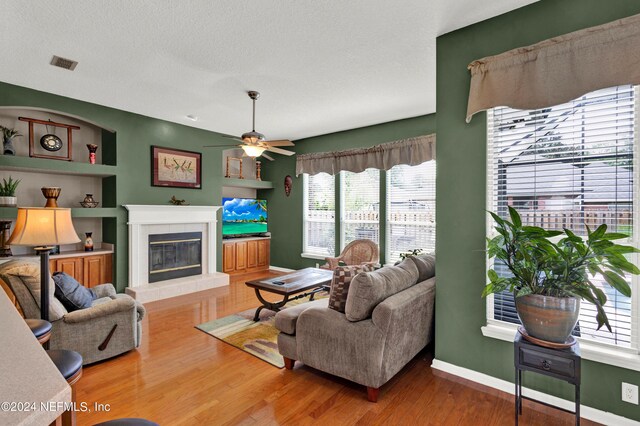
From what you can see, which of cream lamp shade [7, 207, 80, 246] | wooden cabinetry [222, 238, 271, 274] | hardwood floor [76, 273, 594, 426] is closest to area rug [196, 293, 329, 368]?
hardwood floor [76, 273, 594, 426]

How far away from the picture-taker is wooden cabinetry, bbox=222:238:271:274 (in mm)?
6487

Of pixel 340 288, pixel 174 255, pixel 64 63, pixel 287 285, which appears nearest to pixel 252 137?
pixel 287 285

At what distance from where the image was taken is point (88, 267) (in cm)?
461

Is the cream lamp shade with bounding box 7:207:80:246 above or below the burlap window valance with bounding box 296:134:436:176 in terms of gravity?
below

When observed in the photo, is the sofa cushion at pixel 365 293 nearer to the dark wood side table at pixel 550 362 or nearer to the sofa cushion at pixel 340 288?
the sofa cushion at pixel 340 288

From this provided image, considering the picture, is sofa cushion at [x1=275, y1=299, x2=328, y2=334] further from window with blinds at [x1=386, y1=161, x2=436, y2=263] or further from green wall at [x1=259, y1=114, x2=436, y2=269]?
green wall at [x1=259, y1=114, x2=436, y2=269]

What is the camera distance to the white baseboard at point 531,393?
6.68ft

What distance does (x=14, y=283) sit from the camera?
2510 millimetres

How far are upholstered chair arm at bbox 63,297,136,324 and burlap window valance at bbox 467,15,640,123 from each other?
3539 millimetres

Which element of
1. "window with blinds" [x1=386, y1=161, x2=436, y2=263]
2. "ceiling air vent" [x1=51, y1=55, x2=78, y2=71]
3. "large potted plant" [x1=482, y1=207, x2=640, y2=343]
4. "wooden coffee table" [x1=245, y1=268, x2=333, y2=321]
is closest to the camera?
"large potted plant" [x1=482, y1=207, x2=640, y2=343]

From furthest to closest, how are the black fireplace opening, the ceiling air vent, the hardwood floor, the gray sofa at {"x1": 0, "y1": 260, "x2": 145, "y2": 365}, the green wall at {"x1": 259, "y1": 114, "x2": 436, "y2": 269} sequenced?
the green wall at {"x1": 259, "y1": 114, "x2": 436, "y2": 269}
the black fireplace opening
the ceiling air vent
the gray sofa at {"x1": 0, "y1": 260, "x2": 145, "y2": 365}
the hardwood floor

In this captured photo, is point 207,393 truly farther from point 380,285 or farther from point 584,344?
point 584,344

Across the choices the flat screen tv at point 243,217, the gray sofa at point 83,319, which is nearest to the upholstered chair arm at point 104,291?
the gray sofa at point 83,319

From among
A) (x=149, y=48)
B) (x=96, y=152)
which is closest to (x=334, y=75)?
(x=149, y=48)
